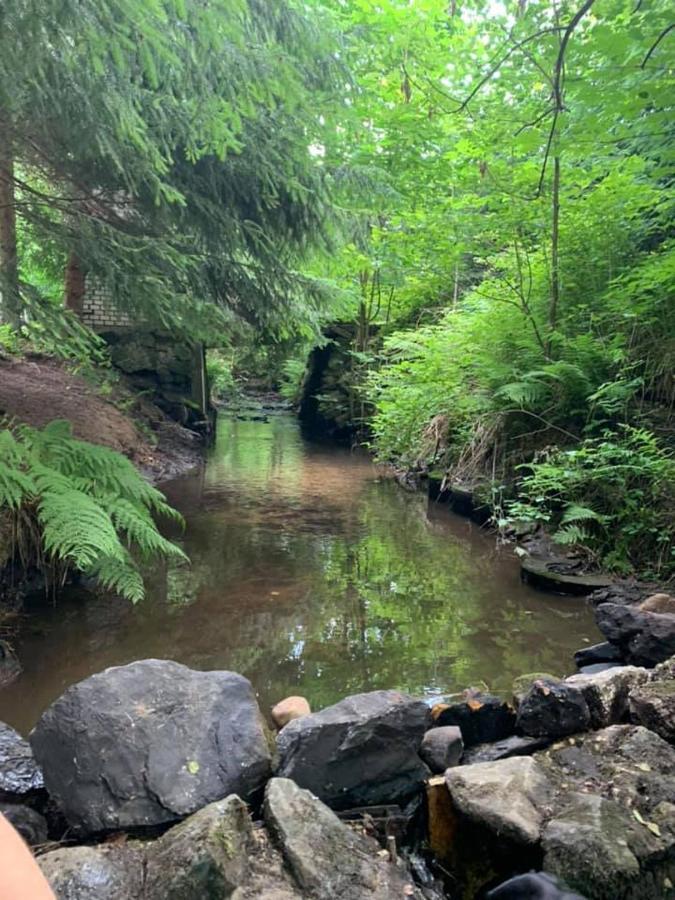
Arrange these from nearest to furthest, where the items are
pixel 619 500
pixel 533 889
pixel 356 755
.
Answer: pixel 533 889 → pixel 356 755 → pixel 619 500

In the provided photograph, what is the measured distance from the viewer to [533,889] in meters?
1.95

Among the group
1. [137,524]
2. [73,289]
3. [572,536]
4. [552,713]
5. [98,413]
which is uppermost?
[73,289]

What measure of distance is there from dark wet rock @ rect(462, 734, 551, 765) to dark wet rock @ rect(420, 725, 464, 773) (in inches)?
2.5

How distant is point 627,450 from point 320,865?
448 centimetres

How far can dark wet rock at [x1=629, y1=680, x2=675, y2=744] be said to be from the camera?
8.45 ft

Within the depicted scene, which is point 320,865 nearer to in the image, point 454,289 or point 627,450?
point 627,450

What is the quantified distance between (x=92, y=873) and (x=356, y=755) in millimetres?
1038

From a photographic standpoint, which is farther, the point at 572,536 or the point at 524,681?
the point at 572,536

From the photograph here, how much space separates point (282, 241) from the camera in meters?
6.37

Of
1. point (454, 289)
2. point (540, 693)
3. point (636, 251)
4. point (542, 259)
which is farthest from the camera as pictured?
point (454, 289)

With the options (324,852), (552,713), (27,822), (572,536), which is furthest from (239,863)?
(572,536)

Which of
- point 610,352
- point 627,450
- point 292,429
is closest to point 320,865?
point 627,450

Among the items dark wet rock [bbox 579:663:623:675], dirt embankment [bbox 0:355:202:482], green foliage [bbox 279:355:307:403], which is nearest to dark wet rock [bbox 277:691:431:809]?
dark wet rock [bbox 579:663:623:675]

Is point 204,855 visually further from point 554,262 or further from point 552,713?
point 554,262
